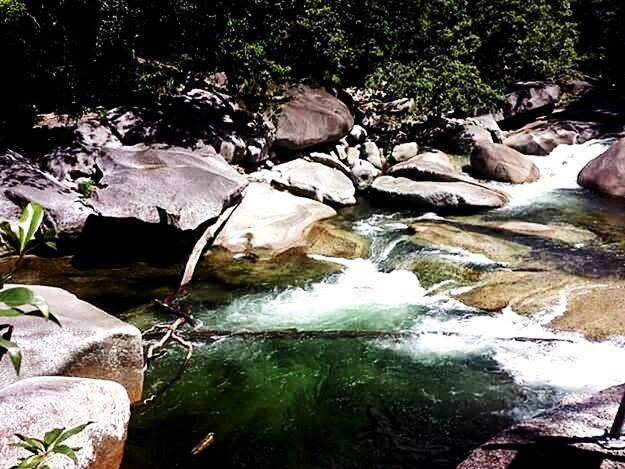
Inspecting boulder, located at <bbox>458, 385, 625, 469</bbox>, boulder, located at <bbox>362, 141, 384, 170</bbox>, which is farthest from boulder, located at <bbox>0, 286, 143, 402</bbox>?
boulder, located at <bbox>362, 141, 384, 170</bbox>

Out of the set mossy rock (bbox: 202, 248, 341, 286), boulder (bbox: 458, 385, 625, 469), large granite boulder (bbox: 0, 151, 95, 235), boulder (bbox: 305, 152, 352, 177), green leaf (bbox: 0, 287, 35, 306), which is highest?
green leaf (bbox: 0, 287, 35, 306)

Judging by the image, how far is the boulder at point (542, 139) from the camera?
15.6 m

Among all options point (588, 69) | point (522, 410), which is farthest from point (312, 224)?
point (588, 69)

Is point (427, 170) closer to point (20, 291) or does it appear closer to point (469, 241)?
point (469, 241)

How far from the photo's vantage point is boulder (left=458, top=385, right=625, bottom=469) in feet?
11.2

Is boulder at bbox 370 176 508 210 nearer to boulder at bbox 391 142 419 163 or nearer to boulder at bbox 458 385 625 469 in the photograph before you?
boulder at bbox 391 142 419 163

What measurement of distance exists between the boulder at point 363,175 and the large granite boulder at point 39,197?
245 inches

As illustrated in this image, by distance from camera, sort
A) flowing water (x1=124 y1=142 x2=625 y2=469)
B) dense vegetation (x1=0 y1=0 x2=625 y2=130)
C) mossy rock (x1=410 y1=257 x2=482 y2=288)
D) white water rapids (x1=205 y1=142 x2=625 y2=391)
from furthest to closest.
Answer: dense vegetation (x1=0 y1=0 x2=625 y2=130) → mossy rock (x1=410 y1=257 x2=482 y2=288) → white water rapids (x1=205 y1=142 x2=625 y2=391) → flowing water (x1=124 y1=142 x2=625 y2=469)

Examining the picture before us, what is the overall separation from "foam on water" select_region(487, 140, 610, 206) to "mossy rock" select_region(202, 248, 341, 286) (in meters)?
4.75

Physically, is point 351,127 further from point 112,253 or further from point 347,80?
point 112,253

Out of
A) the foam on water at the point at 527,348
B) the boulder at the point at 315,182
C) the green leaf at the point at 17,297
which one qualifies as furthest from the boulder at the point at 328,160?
the green leaf at the point at 17,297

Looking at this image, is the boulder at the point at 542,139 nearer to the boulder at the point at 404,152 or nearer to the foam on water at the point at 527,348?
the boulder at the point at 404,152

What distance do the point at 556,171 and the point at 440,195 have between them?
4768 mm

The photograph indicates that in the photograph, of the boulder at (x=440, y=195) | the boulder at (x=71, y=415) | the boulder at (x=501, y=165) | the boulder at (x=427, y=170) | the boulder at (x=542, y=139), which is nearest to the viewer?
the boulder at (x=71, y=415)
